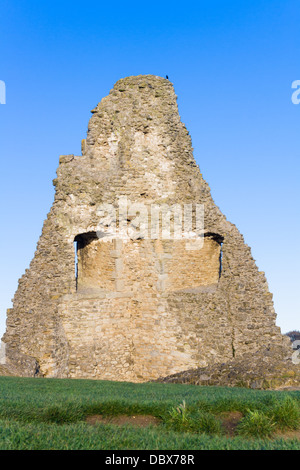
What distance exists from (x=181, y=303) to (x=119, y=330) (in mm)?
2115

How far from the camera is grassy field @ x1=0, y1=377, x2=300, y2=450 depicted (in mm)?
4473

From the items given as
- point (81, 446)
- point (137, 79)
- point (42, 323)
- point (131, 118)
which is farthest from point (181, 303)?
point (81, 446)

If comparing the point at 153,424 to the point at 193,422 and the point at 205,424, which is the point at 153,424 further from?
the point at 205,424

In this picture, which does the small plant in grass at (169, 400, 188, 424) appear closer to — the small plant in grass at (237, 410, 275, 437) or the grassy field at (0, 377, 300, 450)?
the grassy field at (0, 377, 300, 450)

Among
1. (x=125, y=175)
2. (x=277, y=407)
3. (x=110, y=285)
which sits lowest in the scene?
(x=277, y=407)

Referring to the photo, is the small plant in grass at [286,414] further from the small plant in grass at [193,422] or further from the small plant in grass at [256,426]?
the small plant in grass at [193,422]

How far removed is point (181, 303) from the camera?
1395 cm

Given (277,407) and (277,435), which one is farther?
(277,407)

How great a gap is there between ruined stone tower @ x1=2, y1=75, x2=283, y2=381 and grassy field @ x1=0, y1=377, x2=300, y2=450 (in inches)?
260

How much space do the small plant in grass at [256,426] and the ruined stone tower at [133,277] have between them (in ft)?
26.1

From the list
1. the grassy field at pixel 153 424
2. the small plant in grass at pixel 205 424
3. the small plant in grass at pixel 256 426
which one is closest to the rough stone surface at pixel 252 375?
the grassy field at pixel 153 424

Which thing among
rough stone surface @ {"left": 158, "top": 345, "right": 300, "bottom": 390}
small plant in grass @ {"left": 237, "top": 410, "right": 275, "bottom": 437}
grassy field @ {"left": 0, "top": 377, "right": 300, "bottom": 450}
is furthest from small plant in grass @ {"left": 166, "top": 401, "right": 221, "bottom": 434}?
rough stone surface @ {"left": 158, "top": 345, "right": 300, "bottom": 390}

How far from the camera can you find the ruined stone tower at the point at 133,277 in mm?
13258
